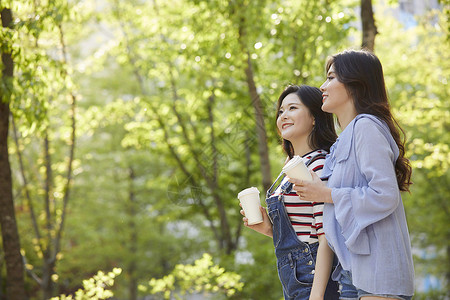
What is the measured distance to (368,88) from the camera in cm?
192

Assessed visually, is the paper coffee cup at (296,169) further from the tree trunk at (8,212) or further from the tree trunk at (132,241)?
the tree trunk at (132,241)

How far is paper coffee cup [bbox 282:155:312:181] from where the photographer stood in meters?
1.81

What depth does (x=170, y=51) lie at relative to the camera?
8.09 meters

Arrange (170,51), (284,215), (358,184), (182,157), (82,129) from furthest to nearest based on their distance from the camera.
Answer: (182,157)
(82,129)
(170,51)
(284,215)
(358,184)

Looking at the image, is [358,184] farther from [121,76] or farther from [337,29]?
[121,76]

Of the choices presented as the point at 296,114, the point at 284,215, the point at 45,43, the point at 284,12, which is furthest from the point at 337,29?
the point at 45,43

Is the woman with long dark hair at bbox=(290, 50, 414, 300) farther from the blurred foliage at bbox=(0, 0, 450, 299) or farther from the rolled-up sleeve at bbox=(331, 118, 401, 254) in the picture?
the blurred foliage at bbox=(0, 0, 450, 299)

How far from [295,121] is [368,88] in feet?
1.41

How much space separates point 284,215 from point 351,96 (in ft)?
1.72

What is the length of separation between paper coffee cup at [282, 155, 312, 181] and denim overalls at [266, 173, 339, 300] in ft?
0.85

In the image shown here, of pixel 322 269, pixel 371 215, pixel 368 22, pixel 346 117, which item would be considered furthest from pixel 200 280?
pixel 371 215

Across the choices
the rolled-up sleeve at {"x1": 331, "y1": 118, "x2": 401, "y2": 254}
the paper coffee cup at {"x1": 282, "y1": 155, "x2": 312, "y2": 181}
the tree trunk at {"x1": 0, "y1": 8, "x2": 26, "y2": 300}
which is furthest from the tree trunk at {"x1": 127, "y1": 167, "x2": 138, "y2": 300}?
the rolled-up sleeve at {"x1": 331, "y1": 118, "x2": 401, "y2": 254}

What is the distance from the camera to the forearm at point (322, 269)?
1.86 meters

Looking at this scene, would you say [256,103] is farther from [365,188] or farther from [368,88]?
[365,188]
